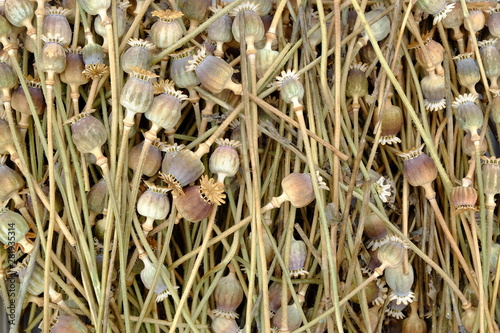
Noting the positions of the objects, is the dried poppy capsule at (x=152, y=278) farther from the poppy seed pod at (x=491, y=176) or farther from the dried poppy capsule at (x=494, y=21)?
the dried poppy capsule at (x=494, y=21)

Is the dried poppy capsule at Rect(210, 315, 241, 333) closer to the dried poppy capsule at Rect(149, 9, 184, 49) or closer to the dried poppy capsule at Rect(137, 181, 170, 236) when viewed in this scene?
the dried poppy capsule at Rect(137, 181, 170, 236)

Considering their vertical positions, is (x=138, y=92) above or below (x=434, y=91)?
below

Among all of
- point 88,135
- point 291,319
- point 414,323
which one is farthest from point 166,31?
point 414,323

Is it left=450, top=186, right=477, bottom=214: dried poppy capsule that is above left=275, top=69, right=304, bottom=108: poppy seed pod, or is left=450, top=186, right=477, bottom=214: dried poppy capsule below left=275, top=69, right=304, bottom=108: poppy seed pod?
below

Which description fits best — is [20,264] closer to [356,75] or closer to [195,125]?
[195,125]

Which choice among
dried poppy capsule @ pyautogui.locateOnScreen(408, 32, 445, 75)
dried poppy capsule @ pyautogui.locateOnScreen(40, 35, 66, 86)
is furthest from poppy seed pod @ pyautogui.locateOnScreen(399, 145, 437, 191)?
dried poppy capsule @ pyautogui.locateOnScreen(40, 35, 66, 86)

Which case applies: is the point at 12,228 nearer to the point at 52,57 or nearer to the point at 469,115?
the point at 52,57
